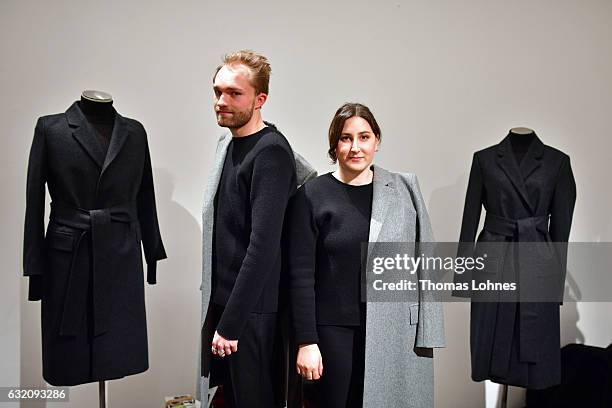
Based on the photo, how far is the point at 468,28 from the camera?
3.46 metres

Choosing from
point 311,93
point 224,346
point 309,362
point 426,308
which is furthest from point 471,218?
point 224,346

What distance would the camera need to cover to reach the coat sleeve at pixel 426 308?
7.63 feet

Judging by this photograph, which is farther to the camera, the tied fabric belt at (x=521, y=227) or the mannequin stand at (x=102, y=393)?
the tied fabric belt at (x=521, y=227)

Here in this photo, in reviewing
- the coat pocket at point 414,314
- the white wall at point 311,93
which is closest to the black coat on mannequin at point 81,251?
the white wall at point 311,93

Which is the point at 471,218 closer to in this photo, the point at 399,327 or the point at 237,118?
the point at 399,327

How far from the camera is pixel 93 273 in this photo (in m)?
2.34

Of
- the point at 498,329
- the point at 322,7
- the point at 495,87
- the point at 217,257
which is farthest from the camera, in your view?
the point at 495,87

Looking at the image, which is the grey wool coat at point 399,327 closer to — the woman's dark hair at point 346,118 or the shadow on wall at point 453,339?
the woman's dark hair at point 346,118

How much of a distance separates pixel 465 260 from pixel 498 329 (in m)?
0.34

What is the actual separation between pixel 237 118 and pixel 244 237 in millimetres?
388

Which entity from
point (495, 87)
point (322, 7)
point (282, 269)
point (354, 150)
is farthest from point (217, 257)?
point (495, 87)

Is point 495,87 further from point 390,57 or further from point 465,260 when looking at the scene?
point 465,260

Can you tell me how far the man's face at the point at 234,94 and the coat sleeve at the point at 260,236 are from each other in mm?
158

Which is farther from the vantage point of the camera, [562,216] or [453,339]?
[453,339]
